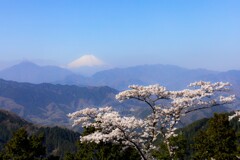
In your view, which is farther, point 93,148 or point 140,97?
point 93,148

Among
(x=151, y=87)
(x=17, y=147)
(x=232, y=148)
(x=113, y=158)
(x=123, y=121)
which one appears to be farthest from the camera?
(x=232, y=148)

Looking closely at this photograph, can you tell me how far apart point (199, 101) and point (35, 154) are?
30361 millimetres

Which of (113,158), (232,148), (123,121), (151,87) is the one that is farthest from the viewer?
(232,148)

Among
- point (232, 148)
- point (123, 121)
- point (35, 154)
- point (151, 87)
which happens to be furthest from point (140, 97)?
point (232, 148)

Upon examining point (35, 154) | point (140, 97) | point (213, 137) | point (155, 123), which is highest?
point (140, 97)

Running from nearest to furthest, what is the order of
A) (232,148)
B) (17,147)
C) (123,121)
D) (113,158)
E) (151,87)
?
1. (123,121)
2. (151,87)
3. (113,158)
4. (17,147)
5. (232,148)

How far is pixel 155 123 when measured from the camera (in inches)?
1078

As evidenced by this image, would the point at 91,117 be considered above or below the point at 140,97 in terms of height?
below

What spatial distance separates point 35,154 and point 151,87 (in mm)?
28988

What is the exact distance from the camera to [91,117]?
26906mm

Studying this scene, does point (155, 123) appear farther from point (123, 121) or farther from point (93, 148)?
point (93, 148)

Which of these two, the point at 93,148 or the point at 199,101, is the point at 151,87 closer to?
the point at 199,101

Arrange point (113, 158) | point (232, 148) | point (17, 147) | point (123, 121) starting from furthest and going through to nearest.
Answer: point (232, 148) < point (17, 147) < point (113, 158) < point (123, 121)

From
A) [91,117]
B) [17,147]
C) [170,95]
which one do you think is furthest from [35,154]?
[170,95]
